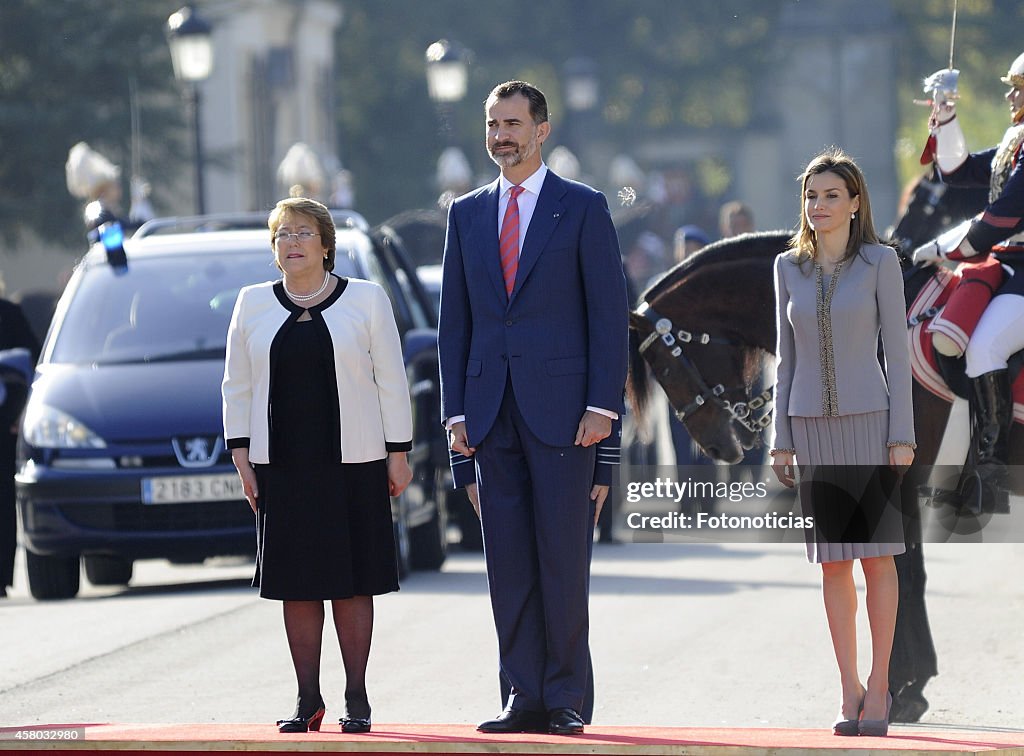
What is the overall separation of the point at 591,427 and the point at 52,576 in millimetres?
6302

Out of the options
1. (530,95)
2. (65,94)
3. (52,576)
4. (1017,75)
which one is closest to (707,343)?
(1017,75)

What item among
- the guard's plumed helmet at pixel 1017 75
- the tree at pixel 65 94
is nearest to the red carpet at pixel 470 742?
the guard's plumed helmet at pixel 1017 75

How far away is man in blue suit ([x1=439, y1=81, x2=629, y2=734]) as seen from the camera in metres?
6.58

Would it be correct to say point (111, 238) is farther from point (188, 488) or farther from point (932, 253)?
point (932, 253)

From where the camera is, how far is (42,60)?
28.5m

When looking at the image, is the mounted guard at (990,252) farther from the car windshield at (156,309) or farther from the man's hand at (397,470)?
the car windshield at (156,309)

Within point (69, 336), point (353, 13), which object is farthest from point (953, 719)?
point (353, 13)

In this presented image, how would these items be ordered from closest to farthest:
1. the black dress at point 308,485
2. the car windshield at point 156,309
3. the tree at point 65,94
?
1. the black dress at point 308,485
2. the car windshield at point 156,309
3. the tree at point 65,94

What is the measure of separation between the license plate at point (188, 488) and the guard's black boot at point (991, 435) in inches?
164

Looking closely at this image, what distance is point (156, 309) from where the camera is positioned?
40.4 feet

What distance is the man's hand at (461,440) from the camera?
22.0 feet

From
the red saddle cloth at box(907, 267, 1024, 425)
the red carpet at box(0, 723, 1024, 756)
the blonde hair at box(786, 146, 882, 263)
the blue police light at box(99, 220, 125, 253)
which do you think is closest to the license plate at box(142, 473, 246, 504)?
the blue police light at box(99, 220, 125, 253)

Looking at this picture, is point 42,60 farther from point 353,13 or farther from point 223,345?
point 353,13
